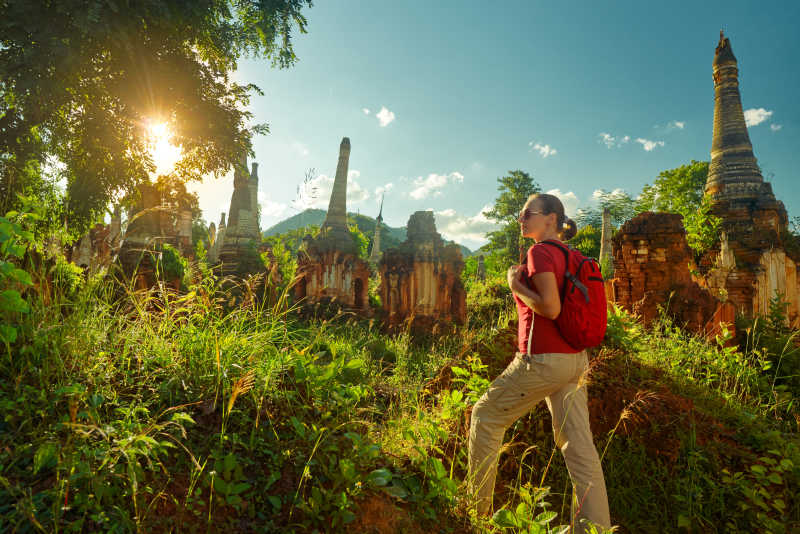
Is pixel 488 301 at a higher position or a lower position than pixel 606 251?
lower

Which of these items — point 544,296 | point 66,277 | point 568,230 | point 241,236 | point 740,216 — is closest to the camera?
point 544,296

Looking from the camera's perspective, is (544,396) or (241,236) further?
(241,236)

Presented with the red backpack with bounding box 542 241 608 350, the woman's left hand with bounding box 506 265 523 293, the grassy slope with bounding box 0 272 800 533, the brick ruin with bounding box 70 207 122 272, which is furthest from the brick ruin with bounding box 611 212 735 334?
the brick ruin with bounding box 70 207 122 272

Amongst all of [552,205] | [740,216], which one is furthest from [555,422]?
[740,216]

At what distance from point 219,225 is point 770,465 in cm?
3478

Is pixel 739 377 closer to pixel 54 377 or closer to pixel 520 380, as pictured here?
pixel 520 380

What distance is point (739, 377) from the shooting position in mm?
4555

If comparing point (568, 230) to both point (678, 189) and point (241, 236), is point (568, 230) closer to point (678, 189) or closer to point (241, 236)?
point (241, 236)

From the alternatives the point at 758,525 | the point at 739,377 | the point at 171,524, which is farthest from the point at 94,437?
the point at 739,377

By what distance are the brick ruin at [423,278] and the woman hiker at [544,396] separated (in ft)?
32.5

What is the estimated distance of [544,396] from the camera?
2.59 m

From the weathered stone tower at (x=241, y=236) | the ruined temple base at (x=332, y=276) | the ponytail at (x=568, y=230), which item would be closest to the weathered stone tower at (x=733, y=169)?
the ponytail at (x=568, y=230)

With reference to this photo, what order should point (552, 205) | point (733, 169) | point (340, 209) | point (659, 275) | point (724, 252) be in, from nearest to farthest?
1. point (552, 205)
2. point (659, 275)
3. point (724, 252)
4. point (733, 169)
5. point (340, 209)

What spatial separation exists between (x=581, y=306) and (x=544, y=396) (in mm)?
677
